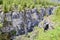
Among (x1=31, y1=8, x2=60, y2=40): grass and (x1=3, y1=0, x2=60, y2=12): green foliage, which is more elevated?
(x1=3, y1=0, x2=60, y2=12): green foliage

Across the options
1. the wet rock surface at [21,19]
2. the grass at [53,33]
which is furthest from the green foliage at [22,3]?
the grass at [53,33]

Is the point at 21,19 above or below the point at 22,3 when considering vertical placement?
below

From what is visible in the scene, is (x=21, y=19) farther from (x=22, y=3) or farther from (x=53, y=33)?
(x=53, y=33)

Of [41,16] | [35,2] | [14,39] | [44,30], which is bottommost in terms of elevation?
[14,39]

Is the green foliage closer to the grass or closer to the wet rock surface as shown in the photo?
the wet rock surface

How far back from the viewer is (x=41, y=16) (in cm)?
211

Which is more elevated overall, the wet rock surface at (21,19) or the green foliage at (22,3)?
the green foliage at (22,3)

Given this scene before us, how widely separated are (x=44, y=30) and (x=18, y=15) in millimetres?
422

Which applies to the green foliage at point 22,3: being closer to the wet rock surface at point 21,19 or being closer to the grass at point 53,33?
the wet rock surface at point 21,19

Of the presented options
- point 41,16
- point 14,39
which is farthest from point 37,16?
point 14,39

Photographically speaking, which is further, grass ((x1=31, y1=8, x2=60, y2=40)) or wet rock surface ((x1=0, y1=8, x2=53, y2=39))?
wet rock surface ((x1=0, y1=8, x2=53, y2=39))

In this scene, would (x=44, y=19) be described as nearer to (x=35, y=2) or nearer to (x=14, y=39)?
(x=35, y=2)

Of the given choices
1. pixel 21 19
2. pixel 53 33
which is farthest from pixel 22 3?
pixel 53 33

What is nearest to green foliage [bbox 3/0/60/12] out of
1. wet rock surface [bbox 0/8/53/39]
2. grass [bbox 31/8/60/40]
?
wet rock surface [bbox 0/8/53/39]
